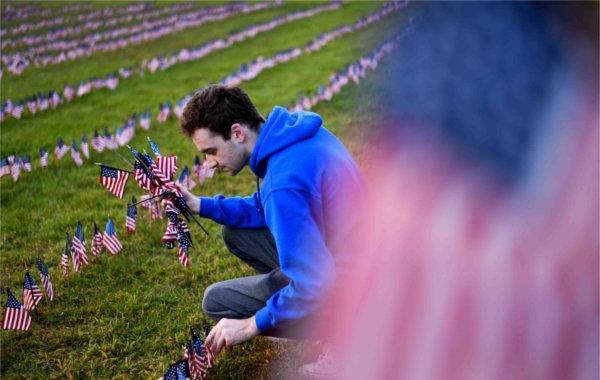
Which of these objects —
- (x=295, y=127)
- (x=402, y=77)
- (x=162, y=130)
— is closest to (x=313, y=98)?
(x=162, y=130)

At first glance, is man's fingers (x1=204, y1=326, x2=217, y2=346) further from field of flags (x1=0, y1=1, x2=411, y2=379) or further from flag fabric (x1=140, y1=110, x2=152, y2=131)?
flag fabric (x1=140, y1=110, x2=152, y2=131)

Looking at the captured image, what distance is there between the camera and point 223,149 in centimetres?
282

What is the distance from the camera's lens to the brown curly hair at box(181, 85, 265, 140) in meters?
2.76

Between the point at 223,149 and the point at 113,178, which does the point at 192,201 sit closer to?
the point at 113,178

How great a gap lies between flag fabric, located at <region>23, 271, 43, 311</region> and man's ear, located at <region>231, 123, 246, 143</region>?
1.76 metres

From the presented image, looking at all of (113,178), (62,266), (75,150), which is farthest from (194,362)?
(75,150)

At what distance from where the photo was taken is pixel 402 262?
348cm

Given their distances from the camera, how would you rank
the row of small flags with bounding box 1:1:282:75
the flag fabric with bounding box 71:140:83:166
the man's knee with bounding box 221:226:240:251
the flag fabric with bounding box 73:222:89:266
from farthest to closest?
the row of small flags with bounding box 1:1:282:75
the flag fabric with bounding box 71:140:83:166
the flag fabric with bounding box 73:222:89:266
the man's knee with bounding box 221:226:240:251

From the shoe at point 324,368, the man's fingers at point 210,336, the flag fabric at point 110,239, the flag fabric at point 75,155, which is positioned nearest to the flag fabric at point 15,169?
the flag fabric at point 75,155

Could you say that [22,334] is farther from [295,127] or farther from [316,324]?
[295,127]

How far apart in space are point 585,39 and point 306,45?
11535 mm

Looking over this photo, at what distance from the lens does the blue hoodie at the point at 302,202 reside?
99.0 inches

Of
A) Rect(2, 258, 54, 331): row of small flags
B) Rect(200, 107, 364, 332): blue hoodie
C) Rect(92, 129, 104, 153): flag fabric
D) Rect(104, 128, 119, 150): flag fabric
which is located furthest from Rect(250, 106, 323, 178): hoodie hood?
Rect(104, 128, 119, 150): flag fabric

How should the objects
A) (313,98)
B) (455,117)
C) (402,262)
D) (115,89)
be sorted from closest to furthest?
(455,117), (402,262), (313,98), (115,89)
